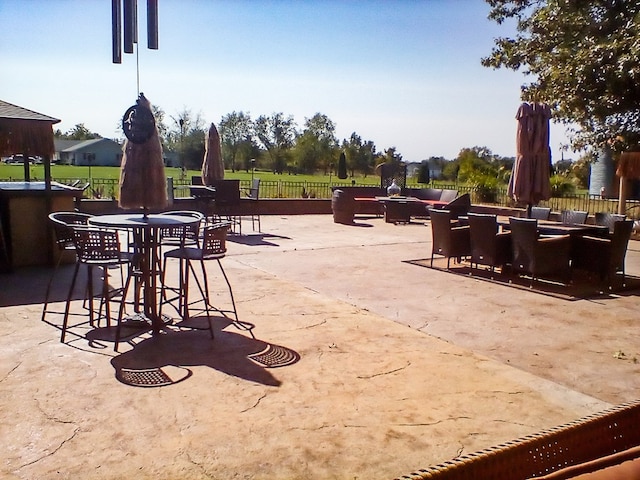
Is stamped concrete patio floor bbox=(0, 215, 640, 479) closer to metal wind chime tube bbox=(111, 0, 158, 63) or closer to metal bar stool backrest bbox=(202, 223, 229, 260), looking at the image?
metal bar stool backrest bbox=(202, 223, 229, 260)

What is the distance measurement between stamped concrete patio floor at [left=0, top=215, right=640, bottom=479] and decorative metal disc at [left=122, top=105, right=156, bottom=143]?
164 centimetres

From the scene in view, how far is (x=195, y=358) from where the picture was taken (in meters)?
4.09

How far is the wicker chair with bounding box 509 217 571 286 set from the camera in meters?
6.70

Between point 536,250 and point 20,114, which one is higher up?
point 20,114

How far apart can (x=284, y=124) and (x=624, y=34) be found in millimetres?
40365

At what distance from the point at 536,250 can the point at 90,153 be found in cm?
7371

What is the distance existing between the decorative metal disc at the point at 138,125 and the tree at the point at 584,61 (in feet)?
31.0

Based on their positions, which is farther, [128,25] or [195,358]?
[128,25]

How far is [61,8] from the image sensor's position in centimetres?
652

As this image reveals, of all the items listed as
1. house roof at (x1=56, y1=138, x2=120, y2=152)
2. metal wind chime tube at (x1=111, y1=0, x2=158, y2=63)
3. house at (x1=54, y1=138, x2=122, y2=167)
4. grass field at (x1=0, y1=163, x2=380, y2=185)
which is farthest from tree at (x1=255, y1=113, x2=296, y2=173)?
metal wind chime tube at (x1=111, y1=0, x2=158, y2=63)

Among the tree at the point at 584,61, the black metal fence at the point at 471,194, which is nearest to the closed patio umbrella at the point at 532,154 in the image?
the tree at the point at 584,61

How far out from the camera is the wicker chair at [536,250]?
6699 mm

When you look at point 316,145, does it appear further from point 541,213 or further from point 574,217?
point 574,217

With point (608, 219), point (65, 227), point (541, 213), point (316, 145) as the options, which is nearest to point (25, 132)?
point (65, 227)
